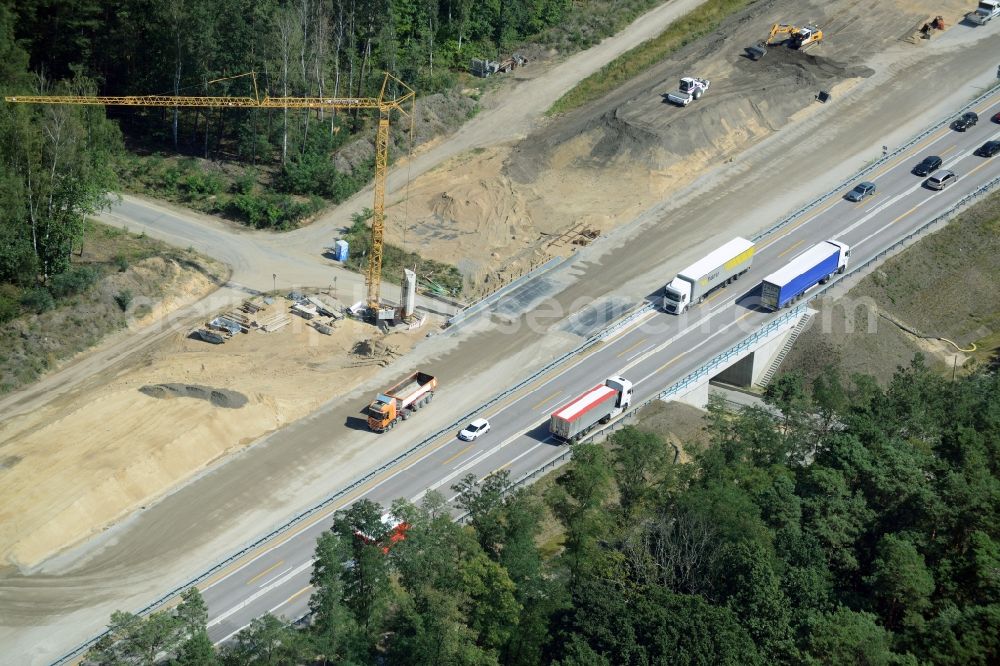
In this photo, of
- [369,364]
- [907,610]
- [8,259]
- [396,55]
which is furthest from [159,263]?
[907,610]

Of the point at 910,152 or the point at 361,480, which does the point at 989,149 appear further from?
the point at 361,480

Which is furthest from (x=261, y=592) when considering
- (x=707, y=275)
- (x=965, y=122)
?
(x=965, y=122)

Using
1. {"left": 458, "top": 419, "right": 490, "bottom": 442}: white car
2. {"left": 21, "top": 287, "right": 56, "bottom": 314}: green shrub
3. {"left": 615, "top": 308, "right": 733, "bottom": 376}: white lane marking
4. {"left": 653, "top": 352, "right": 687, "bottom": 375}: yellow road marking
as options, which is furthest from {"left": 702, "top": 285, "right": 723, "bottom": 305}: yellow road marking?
{"left": 21, "top": 287, "right": 56, "bottom": 314}: green shrub

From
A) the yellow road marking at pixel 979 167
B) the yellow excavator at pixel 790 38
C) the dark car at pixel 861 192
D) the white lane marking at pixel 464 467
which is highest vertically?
the yellow excavator at pixel 790 38

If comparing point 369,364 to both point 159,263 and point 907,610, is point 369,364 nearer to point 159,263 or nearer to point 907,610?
point 159,263

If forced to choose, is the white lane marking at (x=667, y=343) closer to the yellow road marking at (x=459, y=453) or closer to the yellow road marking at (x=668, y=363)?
the yellow road marking at (x=668, y=363)

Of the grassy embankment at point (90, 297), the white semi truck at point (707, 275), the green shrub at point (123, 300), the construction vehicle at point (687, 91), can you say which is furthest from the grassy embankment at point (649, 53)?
the green shrub at point (123, 300)
